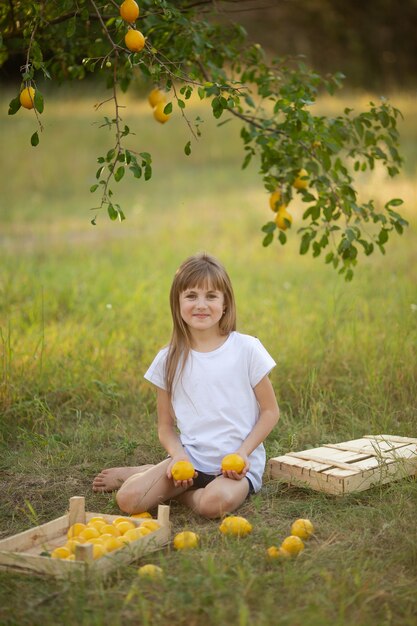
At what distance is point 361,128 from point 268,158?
1.53 feet

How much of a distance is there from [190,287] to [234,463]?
74cm

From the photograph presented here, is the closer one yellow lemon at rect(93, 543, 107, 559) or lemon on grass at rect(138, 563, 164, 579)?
lemon on grass at rect(138, 563, 164, 579)

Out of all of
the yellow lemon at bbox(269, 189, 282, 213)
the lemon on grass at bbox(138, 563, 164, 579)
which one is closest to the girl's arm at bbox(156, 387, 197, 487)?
the lemon on grass at bbox(138, 563, 164, 579)

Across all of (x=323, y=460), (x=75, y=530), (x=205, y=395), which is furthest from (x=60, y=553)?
(x=323, y=460)

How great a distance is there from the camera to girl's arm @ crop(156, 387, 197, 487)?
3.26m

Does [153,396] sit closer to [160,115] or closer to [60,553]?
[160,115]

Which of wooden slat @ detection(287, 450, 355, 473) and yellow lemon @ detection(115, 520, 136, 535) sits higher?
wooden slat @ detection(287, 450, 355, 473)

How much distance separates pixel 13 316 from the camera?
547 cm

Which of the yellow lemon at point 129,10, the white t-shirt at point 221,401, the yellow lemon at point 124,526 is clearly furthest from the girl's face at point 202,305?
the yellow lemon at point 129,10

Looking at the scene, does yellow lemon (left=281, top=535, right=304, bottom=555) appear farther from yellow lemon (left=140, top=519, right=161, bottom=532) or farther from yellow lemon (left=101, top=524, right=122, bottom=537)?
yellow lemon (left=101, top=524, right=122, bottom=537)

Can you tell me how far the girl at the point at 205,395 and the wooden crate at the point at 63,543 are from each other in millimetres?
329

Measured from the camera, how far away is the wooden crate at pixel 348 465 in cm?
326

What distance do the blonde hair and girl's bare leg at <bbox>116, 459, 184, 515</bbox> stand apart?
1.20ft

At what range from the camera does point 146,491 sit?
3.22 meters
